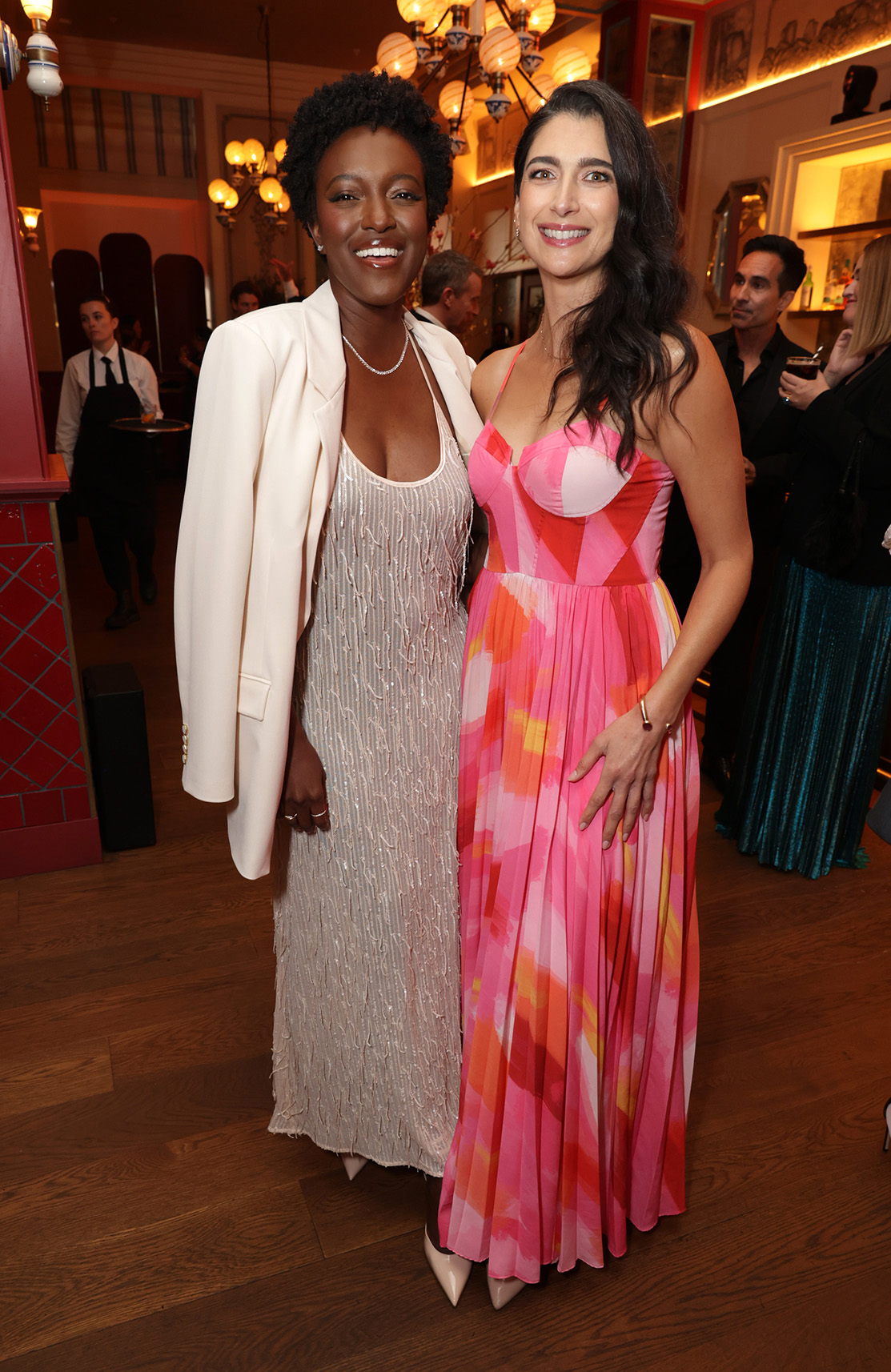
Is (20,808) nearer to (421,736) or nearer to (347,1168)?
(347,1168)

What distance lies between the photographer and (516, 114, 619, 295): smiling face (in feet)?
4.21

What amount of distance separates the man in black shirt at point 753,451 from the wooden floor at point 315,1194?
0.98 m

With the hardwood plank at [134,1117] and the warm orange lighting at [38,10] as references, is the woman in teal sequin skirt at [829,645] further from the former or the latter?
the warm orange lighting at [38,10]

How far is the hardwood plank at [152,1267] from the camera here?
1.57 m

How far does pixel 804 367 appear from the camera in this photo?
9.73ft

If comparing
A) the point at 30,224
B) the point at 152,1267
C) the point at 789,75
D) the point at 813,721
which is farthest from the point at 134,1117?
the point at 30,224

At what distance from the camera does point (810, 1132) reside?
1996 mm

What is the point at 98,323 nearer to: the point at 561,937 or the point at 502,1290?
the point at 561,937

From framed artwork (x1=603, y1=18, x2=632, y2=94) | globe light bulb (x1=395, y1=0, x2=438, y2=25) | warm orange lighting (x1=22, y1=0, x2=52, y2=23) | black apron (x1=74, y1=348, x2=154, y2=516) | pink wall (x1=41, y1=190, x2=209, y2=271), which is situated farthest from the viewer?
pink wall (x1=41, y1=190, x2=209, y2=271)

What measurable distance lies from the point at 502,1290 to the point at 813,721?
1.99 m

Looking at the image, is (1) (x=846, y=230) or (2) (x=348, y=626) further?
(1) (x=846, y=230)

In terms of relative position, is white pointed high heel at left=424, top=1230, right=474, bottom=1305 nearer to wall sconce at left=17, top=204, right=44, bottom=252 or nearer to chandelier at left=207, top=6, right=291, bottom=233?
chandelier at left=207, top=6, right=291, bottom=233

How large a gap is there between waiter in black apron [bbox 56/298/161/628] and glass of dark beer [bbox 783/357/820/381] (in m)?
3.65

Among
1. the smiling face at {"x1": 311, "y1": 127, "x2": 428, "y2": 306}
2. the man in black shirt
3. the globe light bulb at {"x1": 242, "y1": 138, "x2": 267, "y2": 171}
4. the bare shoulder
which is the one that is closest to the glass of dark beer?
the man in black shirt
